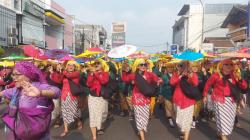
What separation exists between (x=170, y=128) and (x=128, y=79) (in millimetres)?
1910

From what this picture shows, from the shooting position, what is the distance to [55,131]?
942cm

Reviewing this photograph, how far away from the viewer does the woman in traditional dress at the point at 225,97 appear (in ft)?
25.3

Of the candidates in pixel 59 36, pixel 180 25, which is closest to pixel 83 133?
pixel 59 36

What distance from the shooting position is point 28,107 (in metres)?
4.00

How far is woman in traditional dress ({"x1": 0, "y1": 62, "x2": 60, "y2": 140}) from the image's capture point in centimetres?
396

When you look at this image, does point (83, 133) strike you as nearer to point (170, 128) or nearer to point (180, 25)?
point (170, 128)

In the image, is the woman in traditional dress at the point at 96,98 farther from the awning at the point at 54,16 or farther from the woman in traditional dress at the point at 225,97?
the awning at the point at 54,16

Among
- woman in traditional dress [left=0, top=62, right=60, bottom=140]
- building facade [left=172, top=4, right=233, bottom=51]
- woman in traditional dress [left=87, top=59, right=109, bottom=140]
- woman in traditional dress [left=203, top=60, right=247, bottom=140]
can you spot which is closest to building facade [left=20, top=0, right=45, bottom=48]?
woman in traditional dress [left=87, top=59, right=109, bottom=140]

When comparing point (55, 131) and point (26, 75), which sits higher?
point (26, 75)

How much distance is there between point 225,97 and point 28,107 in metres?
4.69

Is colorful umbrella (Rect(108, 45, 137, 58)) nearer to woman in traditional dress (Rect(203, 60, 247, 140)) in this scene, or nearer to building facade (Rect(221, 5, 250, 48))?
woman in traditional dress (Rect(203, 60, 247, 140))

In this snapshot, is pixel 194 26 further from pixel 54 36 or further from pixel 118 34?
pixel 118 34

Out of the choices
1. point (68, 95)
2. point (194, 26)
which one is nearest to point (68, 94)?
point (68, 95)

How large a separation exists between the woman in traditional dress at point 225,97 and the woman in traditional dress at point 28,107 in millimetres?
4418
